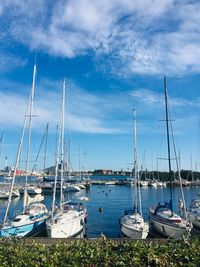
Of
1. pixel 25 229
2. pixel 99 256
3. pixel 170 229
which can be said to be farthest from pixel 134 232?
pixel 99 256

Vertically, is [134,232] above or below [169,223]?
below

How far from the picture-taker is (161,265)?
8.60m

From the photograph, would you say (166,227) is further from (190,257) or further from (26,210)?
(190,257)

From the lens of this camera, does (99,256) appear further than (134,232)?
→ No

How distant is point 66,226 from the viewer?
27719 millimetres

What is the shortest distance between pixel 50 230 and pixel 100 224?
15457 mm

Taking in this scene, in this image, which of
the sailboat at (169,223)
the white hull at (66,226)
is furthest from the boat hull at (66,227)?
the sailboat at (169,223)

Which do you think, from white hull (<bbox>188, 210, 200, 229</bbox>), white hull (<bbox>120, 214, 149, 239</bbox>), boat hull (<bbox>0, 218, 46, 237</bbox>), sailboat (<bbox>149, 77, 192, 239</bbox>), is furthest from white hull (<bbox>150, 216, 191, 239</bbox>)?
boat hull (<bbox>0, 218, 46, 237</bbox>)

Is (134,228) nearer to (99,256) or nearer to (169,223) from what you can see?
(169,223)

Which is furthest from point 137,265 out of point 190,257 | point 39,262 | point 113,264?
point 39,262

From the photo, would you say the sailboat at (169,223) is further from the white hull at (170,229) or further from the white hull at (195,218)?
the white hull at (195,218)

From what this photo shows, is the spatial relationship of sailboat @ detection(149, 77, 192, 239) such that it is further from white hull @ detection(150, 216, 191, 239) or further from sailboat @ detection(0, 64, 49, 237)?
sailboat @ detection(0, 64, 49, 237)

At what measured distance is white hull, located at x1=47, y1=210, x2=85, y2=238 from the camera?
26.2 m

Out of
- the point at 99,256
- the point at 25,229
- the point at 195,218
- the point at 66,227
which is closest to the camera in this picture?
the point at 99,256
